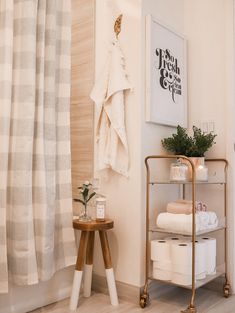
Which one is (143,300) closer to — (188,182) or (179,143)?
(188,182)

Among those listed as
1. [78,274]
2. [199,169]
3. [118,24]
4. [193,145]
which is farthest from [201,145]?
[78,274]

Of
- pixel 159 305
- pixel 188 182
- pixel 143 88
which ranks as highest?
pixel 143 88

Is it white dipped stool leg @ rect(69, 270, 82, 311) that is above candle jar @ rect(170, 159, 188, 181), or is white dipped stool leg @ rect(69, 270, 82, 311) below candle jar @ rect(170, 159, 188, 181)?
below

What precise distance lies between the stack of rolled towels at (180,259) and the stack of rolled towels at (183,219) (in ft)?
0.36

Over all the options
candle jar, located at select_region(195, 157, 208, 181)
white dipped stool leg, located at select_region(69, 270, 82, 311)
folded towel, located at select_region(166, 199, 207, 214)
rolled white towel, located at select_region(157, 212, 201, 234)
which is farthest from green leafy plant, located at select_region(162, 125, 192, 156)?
white dipped stool leg, located at select_region(69, 270, 82, 311)

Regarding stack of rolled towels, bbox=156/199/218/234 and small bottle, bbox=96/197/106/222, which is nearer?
stack of rolled towels, bbox=156/199/218/234

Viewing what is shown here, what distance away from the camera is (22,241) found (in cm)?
192

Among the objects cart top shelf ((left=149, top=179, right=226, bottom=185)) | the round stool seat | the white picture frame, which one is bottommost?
the round stool seat

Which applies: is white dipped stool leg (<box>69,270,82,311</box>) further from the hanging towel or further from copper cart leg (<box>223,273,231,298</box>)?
copper cart leg (<box>223,273,231,298</box>)

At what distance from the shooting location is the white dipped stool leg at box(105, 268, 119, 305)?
2.15 metres

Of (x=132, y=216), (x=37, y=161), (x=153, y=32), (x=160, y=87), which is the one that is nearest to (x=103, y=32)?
(x=153, y=32)

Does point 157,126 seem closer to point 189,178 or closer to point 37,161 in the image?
point 189,178

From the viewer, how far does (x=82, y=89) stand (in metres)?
2.60

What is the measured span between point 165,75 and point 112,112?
0.48 meters
